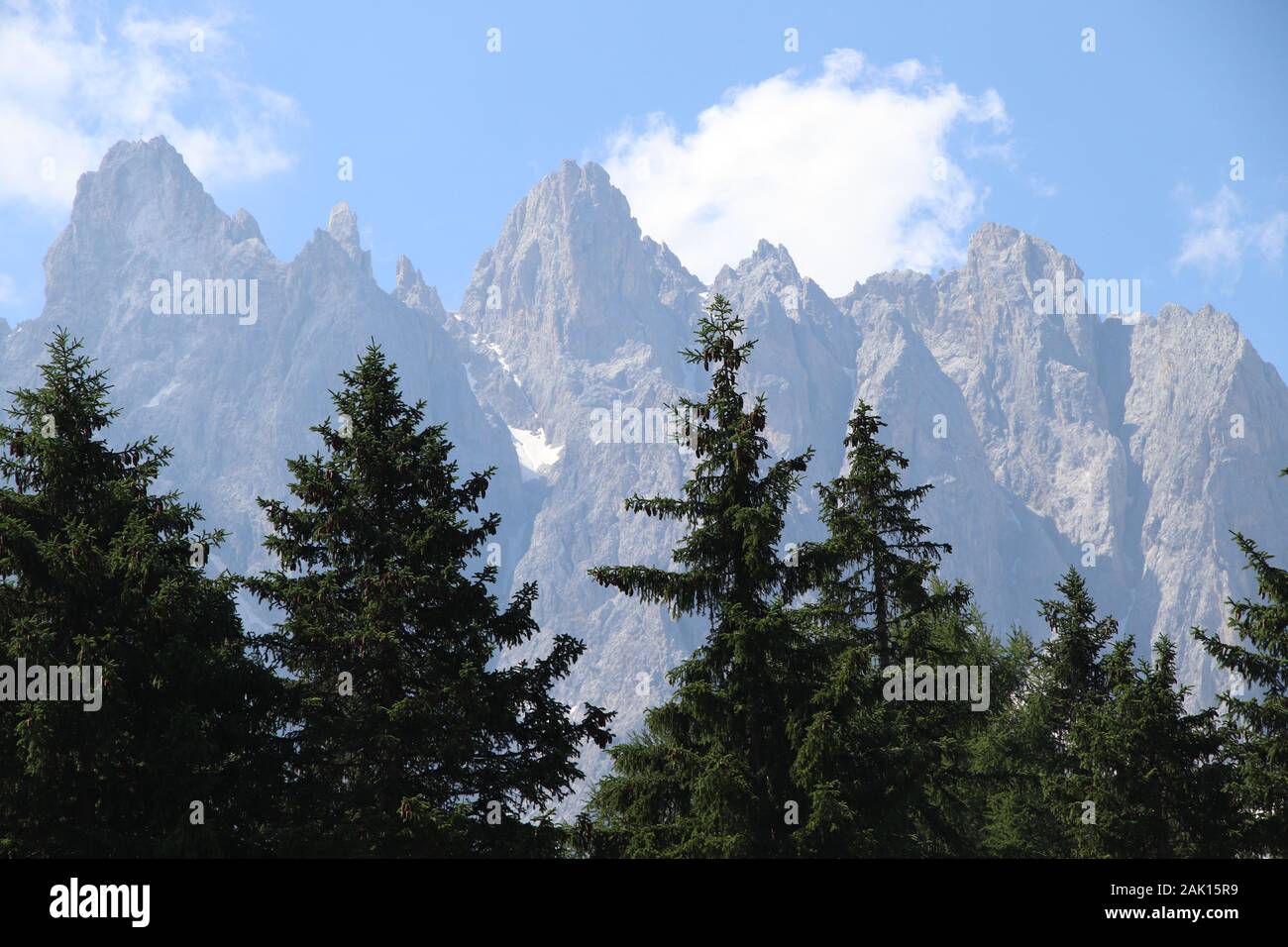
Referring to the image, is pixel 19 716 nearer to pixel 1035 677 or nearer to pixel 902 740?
pixel 902 740

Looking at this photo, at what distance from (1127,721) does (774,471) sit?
10.3 meters

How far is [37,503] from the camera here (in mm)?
18516

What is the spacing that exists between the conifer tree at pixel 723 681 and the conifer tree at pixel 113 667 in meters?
5.57

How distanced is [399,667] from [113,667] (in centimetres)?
431

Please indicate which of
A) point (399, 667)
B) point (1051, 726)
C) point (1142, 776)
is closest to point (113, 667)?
point (399, 667)

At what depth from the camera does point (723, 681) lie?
20.4 metres

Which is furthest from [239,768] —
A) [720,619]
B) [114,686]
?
[720,619]

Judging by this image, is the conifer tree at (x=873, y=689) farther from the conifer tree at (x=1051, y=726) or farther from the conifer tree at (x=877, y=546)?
the conifer tree at (x=1051, y=726)

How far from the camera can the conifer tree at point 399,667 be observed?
720 inches

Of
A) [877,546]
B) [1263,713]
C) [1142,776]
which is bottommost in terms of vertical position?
[1142,776]

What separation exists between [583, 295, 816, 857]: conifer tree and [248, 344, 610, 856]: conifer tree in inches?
47.2

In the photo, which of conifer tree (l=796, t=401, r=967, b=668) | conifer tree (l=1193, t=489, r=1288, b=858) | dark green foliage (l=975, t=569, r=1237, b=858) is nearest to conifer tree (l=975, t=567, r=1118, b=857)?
dark green foliage (l=975, t=569, r=1237, b=858)

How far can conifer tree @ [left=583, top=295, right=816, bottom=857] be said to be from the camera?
62.8 feet

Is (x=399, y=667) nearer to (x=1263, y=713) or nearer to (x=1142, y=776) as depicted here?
(x=1142, y=776)
